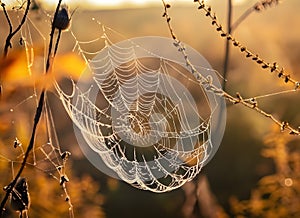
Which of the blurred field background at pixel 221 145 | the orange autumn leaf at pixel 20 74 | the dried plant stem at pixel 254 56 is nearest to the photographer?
the orange autumn leaf at pixel 20 74

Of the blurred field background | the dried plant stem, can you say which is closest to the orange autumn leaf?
the blurred field background

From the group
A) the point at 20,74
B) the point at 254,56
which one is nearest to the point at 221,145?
the point at 20,74

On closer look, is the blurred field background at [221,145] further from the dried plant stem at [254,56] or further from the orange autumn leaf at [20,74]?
the dried plant stem at [254,56]

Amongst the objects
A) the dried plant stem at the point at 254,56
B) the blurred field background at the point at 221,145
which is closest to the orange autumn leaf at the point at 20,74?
the blurred field background at the point at 221,145

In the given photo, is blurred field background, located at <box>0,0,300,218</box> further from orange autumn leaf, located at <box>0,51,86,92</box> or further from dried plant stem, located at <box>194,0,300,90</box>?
dried plant stem, located at <box>194,0,300,90</box>

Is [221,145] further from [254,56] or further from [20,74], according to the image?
[254,56]

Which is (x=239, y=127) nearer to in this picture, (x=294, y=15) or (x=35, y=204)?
(x=35, y=204)

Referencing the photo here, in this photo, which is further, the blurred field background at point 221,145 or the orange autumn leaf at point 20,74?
the blurred field background at point 221,145

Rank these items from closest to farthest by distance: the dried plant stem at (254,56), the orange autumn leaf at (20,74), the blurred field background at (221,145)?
the orange autumn leaf at (20,74)
the dried plant stem at (254,56)
the blurred field background at (221,145)

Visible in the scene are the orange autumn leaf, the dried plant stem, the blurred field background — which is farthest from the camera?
the blurred field background
